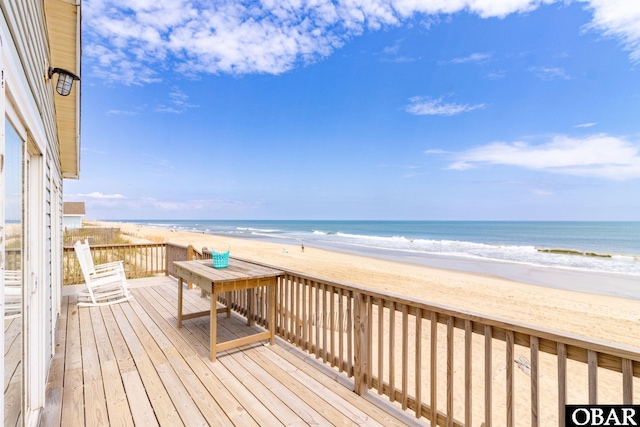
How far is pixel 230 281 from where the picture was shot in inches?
117

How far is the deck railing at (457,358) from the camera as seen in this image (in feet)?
4.72

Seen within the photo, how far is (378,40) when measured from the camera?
19781mm

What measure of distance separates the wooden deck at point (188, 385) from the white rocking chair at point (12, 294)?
3.35 feet

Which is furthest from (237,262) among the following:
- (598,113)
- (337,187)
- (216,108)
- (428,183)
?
(337,187)

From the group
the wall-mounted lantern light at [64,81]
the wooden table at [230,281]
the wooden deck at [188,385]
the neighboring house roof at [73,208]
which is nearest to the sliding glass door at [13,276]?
the wooden deck at [188,385]

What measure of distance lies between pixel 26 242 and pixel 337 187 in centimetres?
5394

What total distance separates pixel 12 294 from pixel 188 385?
1507 millimetres

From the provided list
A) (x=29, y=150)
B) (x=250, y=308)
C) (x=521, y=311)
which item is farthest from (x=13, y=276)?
(x=521, y=311)

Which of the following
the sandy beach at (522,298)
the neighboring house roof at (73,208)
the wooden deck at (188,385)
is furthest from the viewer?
the neighboring house roof at (73,208)

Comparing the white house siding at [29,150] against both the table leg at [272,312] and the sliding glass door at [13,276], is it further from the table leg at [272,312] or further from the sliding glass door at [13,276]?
the table leg at [272,312]

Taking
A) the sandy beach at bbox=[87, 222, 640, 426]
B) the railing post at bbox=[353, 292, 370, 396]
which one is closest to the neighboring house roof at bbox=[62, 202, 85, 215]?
the sandy beach at bbox=[87, 222, 640, 426]

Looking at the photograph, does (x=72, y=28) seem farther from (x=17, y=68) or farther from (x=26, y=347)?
(x=26, y=347)

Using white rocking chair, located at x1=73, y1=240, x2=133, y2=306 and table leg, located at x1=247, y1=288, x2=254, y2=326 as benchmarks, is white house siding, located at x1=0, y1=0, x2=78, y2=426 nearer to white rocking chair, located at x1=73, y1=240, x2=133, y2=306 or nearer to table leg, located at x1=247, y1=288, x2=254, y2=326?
table leg, located at x1=247, y1=288, x2=254, y2=326
